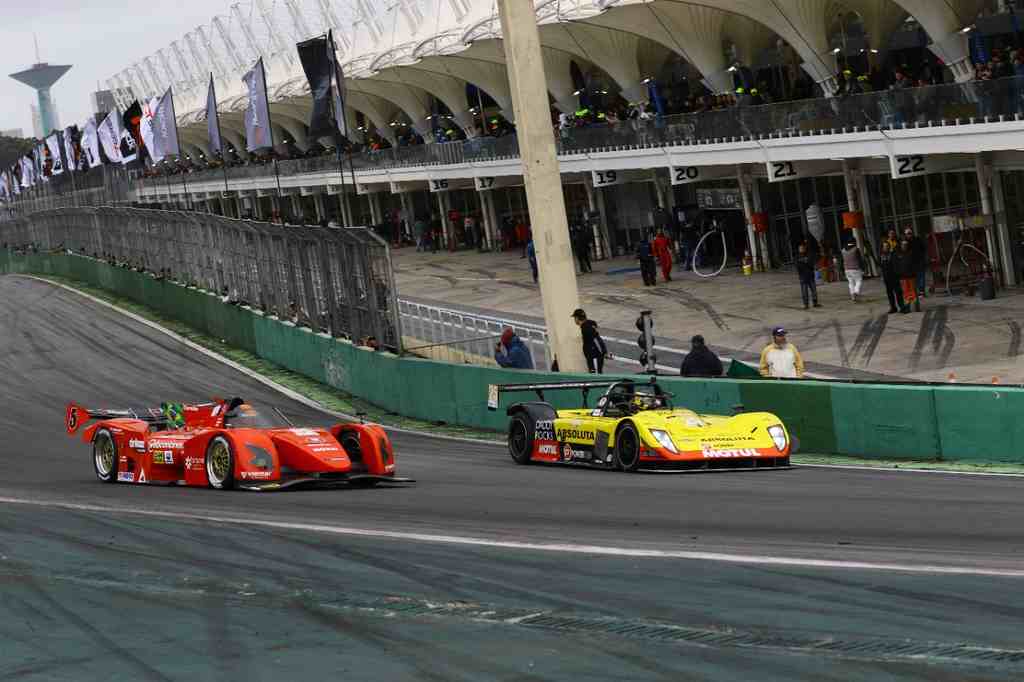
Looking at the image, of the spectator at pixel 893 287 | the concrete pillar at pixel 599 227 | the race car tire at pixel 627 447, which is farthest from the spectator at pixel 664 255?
the race car tire at pixel 627 447

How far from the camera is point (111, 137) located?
55531 mm

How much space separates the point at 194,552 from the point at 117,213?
138 ft

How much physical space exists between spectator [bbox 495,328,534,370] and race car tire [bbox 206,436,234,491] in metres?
7.51

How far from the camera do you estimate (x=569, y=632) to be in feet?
24.7

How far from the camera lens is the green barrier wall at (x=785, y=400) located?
15.4 meters

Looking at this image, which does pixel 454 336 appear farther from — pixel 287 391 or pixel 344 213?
pixel 344 213

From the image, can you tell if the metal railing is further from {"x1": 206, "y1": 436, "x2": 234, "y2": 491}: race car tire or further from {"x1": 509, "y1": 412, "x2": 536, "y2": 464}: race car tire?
{"x1": 206, "y1": 436, "x2": 234, "y2": 491}: race car tire

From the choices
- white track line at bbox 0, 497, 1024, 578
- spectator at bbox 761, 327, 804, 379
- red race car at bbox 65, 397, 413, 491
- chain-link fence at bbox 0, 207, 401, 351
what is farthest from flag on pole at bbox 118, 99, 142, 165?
white track line at bbox 0, 497, 1024, 578

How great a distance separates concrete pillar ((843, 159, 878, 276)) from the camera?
34750 mm

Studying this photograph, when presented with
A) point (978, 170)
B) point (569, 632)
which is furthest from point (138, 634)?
point (978, 170)

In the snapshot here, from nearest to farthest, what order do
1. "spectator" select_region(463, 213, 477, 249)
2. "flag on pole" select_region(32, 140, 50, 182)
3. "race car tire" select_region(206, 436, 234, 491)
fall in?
"race car tire" select_region(206, 436, 234, 491)
"spectator" select_region(463, 213, 477, 249)
"flag on pole" select_region(32, 140, 50, 182)

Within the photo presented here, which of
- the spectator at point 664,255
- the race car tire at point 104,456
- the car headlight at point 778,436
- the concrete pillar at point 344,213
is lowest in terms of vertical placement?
the car headlight at point 778,436

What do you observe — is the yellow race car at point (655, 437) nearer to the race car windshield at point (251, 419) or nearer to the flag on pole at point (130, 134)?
the race car windshield at point (251, 419)

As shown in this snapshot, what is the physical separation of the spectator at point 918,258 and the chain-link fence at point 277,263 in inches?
400
